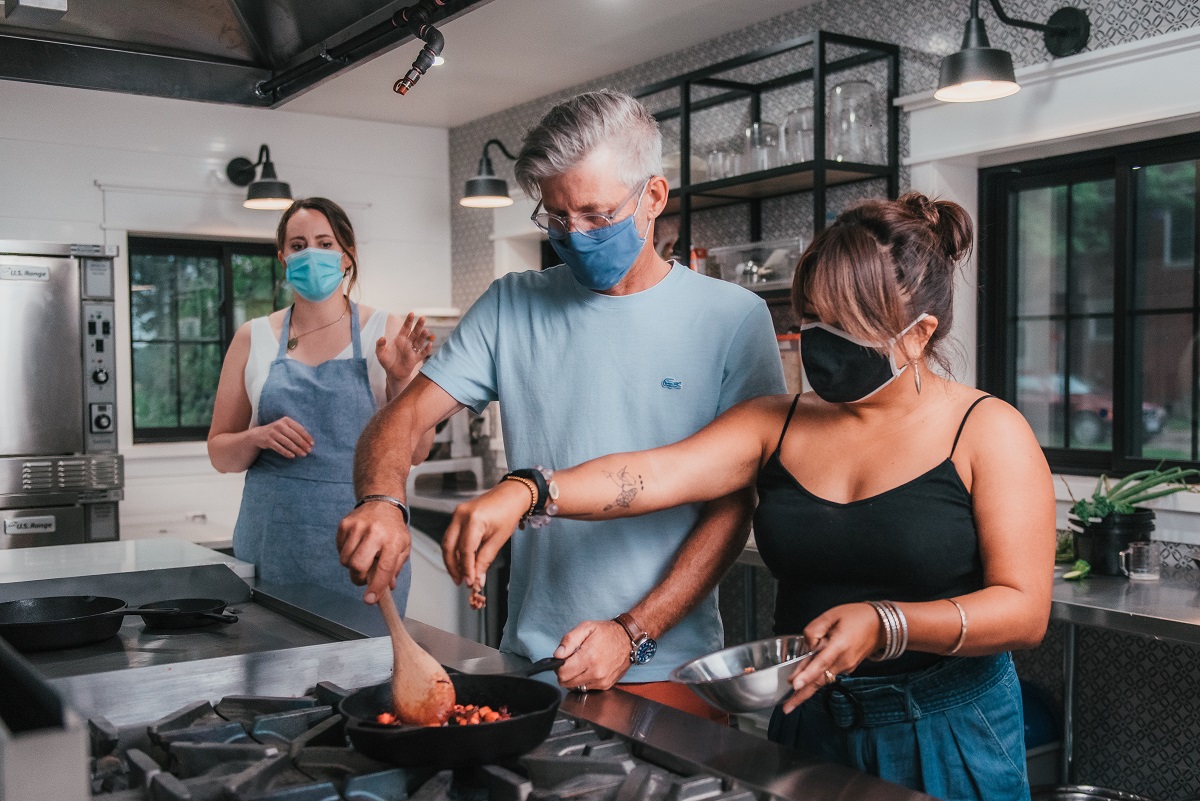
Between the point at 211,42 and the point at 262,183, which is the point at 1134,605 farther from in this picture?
the point at 262,183

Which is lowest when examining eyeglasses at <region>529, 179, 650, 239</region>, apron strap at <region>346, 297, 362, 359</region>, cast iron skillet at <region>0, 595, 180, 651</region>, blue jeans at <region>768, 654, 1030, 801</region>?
blue jeans at <region>768, 654, 1030, 801</region>

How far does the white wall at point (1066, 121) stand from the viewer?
3074 millimetres

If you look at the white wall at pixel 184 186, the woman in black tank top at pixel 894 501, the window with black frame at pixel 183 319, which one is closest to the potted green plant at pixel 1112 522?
the woman in black tank top at pixel 894 501

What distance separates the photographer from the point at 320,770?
105cm

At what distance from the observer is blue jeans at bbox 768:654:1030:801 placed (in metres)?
1.35

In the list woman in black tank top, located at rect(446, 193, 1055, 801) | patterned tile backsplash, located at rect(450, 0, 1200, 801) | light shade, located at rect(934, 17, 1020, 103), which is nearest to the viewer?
woman in black tank top, located at rect(446, 193, 1055, 801)

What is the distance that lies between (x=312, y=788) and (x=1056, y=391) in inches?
132

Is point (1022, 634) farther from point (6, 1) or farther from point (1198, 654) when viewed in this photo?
point (1198, 654)

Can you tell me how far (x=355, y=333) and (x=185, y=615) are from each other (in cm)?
105

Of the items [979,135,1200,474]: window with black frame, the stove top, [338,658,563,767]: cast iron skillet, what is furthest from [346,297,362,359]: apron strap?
[979,135,1200,474]: window with black frame

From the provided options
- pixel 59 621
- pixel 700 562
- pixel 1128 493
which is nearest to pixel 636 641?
pixel 700 562

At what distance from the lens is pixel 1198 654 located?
10.2 feet

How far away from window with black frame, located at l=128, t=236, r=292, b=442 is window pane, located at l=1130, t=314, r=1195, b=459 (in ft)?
12.9

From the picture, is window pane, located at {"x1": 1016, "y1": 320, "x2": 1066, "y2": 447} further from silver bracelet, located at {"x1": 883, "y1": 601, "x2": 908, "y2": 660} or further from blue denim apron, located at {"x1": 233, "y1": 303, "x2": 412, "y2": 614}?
silver bracelet, located at {"x1": 883, "y1": 601, "x2": 908, "y2": 660}
